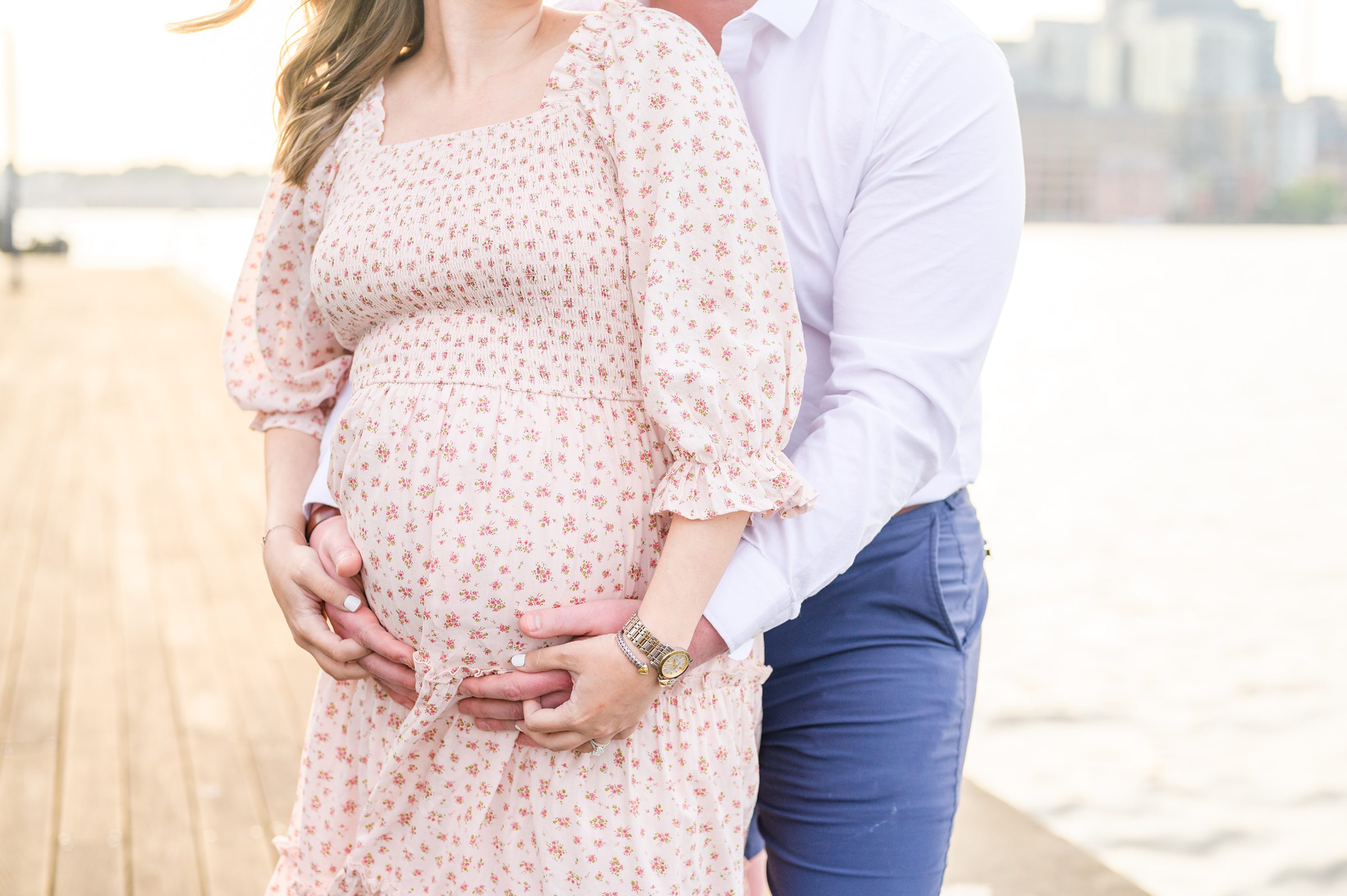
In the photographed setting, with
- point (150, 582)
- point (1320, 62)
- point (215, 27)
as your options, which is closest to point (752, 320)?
point (215, 27)

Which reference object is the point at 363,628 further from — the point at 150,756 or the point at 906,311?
the point at 150,756

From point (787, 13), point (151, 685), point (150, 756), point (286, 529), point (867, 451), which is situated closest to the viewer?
point (867, 451)

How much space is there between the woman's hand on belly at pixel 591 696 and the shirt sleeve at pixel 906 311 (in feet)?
0.35

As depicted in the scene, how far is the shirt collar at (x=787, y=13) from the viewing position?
1.24m

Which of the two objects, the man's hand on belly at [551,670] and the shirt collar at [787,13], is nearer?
the man's hand on belly at [551,670]

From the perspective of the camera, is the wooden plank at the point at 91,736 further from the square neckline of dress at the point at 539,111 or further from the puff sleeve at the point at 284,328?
the square neckline of dress at the point at 539,111

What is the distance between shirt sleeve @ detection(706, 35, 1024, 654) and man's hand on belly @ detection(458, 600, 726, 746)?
0.04 meters

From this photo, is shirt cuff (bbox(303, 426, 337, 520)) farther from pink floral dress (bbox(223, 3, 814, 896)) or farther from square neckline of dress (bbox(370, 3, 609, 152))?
square neckline of dress (bbox(370, 3, 609, 152))

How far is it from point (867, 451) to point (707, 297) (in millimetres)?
216

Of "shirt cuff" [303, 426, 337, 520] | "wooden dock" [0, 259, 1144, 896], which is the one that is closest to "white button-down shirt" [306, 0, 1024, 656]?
"shirt cuff" [303, 426, 337, 520]

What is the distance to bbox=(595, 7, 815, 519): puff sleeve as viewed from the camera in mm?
1019

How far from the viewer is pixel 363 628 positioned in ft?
3.88

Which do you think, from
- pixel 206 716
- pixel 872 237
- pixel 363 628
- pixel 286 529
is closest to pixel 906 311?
pixel 872 237

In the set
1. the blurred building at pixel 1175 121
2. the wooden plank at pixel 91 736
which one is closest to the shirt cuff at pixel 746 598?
the wooden plank at pixel 91 736
